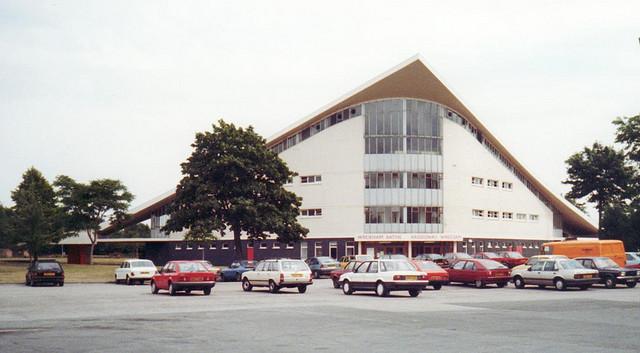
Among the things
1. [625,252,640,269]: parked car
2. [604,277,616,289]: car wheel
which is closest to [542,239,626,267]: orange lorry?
[625,252,640,269]: parked car

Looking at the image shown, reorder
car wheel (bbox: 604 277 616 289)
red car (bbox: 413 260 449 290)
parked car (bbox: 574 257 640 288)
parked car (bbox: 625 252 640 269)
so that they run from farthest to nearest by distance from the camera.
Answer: parked car (bbox: 625 252 640 269) → car wheel (bbox: 604 277 616 289) → parked car (bbox: 574 257 640 288) → red car (bbox: 413 260 449 290)

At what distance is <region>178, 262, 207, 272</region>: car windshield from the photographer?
30492 millimetres

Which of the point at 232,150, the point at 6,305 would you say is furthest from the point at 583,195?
the point at 6,305

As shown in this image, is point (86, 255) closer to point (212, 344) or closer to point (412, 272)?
point (412, 272)

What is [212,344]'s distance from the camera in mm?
13570

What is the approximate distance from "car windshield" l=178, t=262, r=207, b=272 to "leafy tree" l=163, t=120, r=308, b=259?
21095mm

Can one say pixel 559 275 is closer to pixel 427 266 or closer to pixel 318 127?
pixel 427 266

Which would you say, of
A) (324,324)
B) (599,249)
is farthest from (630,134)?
(324,324)

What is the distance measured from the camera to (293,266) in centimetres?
3197

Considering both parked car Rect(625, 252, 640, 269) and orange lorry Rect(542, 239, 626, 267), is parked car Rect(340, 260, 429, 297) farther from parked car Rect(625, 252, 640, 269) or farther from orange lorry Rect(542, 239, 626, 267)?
orange lorry Rect(542, 239, 626, 267)

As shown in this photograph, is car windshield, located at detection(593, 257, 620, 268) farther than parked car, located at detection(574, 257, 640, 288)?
Yes

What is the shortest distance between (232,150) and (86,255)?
124 ft

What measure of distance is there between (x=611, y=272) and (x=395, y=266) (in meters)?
12.1

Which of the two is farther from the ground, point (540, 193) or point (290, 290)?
point (540, 193)
